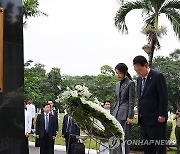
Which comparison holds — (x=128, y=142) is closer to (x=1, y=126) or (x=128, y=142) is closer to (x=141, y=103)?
(x=141, y=103)

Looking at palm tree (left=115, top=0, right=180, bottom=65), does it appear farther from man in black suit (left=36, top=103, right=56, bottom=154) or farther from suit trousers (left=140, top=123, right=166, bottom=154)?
suit trousers (left=140, top=123, right=166, bottom=154)

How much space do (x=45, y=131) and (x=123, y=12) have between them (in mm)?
6043

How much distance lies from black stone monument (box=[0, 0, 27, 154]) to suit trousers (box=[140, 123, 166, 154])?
1.61 metres

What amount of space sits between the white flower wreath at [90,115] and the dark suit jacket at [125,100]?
1418 mm

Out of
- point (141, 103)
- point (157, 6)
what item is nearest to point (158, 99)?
point (141, 103)

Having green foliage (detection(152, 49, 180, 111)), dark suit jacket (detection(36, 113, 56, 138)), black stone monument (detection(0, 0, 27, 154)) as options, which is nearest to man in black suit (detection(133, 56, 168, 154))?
black stone monument (detection(0, 0, 27, 154))

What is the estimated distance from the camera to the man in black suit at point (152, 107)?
182 inches

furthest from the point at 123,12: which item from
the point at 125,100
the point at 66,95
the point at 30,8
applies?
the point at 66,95

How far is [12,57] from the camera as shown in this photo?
3.96 meters

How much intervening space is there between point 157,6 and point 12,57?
9.51 metres

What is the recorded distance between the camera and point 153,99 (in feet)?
15.5

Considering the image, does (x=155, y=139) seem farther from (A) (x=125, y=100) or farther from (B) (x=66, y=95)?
(B) (x=66, y=95)

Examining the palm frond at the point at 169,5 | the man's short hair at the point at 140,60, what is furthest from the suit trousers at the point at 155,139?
the palm frond at the point at 169,5

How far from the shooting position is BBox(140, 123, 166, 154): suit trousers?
4.64 metres
